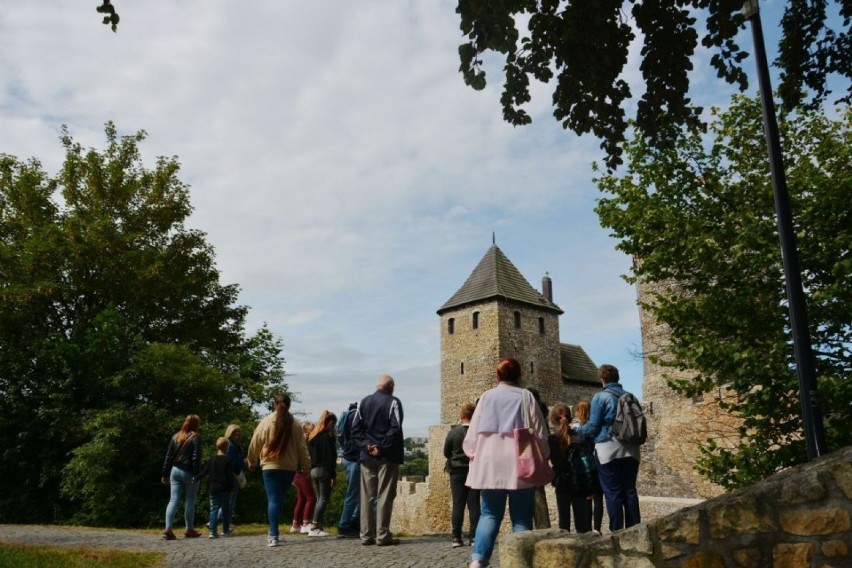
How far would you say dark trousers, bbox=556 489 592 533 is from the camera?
7.88 metres

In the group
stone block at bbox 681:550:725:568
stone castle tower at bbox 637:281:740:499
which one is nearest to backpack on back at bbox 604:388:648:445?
stone block at bbox 681:550:725:568

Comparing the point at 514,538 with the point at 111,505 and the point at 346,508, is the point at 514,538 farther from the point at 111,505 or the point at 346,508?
the point at 111,505

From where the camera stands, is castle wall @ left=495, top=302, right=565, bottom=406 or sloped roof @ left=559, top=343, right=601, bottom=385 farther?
sloped roof @ left=559, top=343, right=601, bottom=385

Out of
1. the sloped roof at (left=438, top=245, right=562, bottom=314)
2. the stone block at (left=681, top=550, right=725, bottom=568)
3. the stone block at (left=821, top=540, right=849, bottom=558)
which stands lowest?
the stone block at (left=681, top=550, right=725, bottom=568)

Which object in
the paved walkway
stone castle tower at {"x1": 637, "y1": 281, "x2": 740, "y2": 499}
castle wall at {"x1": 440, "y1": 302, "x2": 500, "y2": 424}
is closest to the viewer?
the paved walkway

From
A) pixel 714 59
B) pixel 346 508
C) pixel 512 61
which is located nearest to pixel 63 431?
pixel 346 508

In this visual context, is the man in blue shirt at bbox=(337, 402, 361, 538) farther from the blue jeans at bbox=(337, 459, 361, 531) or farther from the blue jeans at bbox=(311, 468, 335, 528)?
the blue jeans at bbox=(311, 468, 335, 528)

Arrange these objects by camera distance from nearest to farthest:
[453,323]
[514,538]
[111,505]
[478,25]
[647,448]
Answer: [514,538] → [478,25] → [111,505] → [647,448] → [453,323]

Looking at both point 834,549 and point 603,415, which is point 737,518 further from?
point 603,415

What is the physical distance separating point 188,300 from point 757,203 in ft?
57.0

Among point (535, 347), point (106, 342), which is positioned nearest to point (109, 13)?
point (106, 342)

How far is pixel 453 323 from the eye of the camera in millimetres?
45406

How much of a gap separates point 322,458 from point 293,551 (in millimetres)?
1874

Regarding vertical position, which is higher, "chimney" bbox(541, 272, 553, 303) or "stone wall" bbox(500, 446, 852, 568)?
"chimney" bbox(541, 272, 553, 303)
